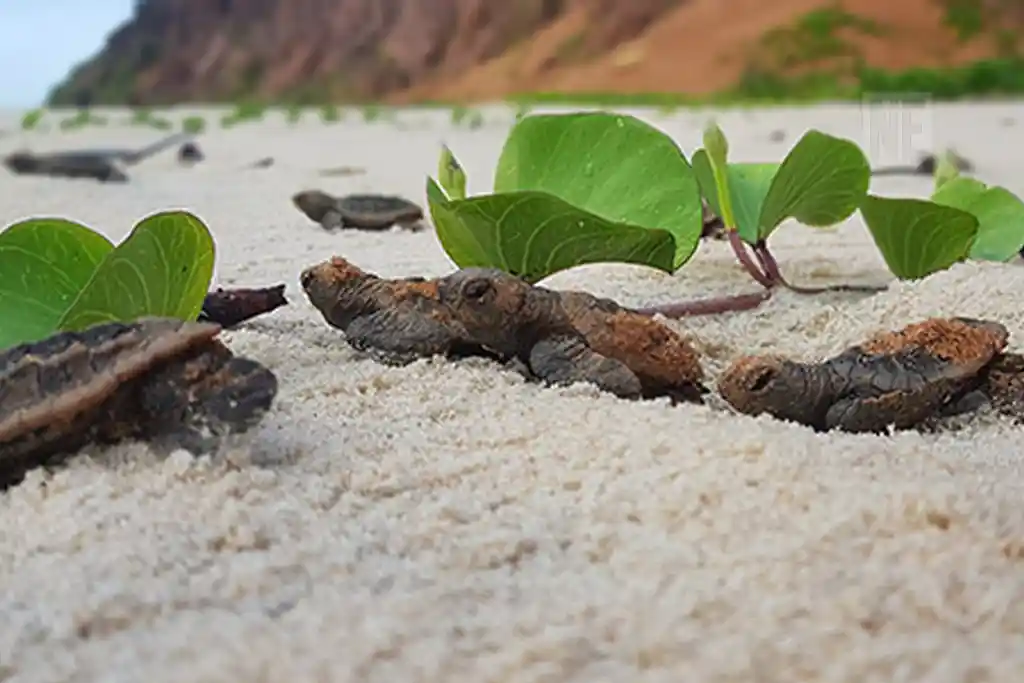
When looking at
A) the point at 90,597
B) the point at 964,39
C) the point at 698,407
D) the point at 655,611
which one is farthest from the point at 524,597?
the point at 964,39

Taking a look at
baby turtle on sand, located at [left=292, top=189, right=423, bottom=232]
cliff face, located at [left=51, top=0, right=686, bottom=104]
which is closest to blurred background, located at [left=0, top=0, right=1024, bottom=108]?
cliff face, located at [left=51, top=0, right=686, bottom=104]

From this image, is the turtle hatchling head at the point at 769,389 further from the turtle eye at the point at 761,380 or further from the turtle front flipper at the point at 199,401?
the turtle front flipper at the point at 199,401

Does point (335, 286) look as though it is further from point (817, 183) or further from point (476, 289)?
point (817, 183)

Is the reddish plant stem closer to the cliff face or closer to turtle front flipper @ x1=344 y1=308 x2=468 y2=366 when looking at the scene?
turtle front flipper @ x1=344 y1=308 x2=468 y2=366

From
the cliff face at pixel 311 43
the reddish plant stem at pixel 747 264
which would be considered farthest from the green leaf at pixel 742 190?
the cliff face at pixel 311 43

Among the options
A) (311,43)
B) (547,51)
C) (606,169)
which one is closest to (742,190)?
(606,169)

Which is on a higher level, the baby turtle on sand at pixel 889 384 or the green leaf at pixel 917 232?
the green leaf at pixel 917 232
